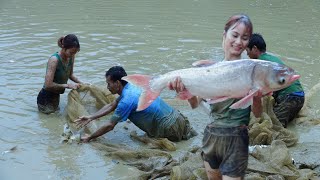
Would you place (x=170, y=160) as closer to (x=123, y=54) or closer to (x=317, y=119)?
(x=317, y=119)

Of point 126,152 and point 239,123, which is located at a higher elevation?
point 239,123

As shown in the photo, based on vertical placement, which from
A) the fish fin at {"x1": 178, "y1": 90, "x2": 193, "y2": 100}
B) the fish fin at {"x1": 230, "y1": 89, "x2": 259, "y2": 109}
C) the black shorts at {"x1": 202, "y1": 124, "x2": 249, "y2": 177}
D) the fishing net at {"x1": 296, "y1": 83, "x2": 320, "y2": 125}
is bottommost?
A: the fishing net at {"x1": 296, "y1": 83, "x2": 320, "y2": 125}

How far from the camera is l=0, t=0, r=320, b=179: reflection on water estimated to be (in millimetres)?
5617

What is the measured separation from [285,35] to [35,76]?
6.81m

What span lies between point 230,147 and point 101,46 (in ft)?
25.4

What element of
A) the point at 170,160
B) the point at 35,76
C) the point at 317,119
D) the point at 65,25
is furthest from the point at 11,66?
the point at 317,119

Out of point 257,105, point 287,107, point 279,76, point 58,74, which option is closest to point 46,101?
point 58,74

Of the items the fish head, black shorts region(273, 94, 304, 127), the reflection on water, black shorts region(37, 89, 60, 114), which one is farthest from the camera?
black shorts region(37, 89, 60, 114)

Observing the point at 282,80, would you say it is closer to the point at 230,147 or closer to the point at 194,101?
the point at 230,147

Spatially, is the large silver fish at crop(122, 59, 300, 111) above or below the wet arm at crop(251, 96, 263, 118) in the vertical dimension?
above

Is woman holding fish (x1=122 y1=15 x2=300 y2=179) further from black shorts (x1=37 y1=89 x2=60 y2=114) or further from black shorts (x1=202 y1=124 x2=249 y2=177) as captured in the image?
black shorts (x1=37 y1=89 x2=60 y2=114)

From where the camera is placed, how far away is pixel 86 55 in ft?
32.9

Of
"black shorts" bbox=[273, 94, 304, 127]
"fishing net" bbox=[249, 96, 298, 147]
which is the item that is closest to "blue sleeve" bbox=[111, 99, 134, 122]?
"fishing net" bbox=[249, 96, 298, 147]

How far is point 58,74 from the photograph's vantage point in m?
6.93
